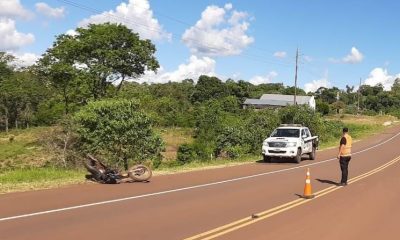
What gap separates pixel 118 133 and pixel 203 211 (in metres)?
20.1

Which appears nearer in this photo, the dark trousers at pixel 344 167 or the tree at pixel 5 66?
the dark trousers at pixel 344 167

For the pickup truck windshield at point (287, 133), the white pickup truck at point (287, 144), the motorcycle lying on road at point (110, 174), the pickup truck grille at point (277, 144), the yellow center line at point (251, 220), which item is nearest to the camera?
the yellow center line at point (251, 220)

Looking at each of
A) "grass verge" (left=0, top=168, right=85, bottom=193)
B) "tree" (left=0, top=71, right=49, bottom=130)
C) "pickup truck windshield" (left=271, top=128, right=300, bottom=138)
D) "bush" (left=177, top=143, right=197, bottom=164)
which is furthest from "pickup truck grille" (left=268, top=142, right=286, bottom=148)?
"tree" (left=0, top=71, right=49, bottom=130)

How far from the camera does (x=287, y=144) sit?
26.3 m

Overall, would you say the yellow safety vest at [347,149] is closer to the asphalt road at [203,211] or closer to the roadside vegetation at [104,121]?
the asphalt road at [203,211]

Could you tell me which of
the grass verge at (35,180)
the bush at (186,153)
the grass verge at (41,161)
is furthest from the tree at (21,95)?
Answer: the grass verge at (35,180)

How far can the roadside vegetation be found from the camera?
30516 mm

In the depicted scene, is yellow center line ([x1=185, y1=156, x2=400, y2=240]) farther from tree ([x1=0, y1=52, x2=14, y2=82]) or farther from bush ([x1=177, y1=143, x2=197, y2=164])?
tree ([x1=0, y1=52, x2=14, y2=82])

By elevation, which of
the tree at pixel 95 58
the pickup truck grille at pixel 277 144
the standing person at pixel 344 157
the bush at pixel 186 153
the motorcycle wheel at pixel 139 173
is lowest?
the bush at pixel 186 153

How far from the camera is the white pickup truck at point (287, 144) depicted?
86.0 ft

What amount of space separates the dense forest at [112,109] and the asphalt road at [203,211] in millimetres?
14164

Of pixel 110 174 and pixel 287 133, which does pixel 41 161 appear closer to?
pixel 287 133

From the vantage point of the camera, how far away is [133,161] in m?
30.9

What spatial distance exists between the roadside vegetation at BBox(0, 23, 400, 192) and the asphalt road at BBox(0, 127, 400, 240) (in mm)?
2597
